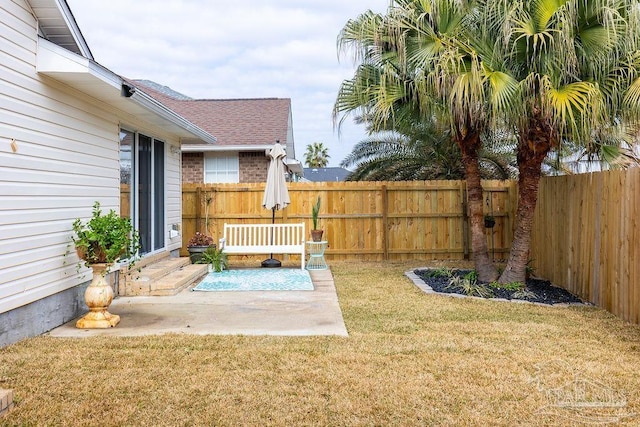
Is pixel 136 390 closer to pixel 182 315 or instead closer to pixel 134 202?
pixel 182 315

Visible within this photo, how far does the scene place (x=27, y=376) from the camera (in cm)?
381

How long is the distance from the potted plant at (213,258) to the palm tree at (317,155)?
142ft

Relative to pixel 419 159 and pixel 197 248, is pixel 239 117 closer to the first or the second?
pixel 419 159

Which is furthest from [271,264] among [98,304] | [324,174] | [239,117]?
[324,174]

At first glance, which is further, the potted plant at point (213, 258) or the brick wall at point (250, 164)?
the brick wall at point (250, 164)

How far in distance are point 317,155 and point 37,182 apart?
159 feet

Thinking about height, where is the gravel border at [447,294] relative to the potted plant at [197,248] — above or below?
below

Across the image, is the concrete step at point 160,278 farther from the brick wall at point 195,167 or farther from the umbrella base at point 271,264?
the brick wall at point 195,167

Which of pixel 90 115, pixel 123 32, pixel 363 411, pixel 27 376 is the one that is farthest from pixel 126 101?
pixel 123 32

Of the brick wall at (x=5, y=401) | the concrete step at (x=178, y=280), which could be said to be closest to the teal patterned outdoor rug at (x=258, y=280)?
the concrete step at (x=178, y=280)

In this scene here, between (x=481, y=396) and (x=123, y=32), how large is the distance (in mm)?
14840

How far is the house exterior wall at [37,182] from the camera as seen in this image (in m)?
4.57

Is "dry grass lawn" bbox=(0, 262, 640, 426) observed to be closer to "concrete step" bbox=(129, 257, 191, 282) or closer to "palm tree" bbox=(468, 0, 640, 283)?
"concrete step" bbox=(129, 257, 191, 282)

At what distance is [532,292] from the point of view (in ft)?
23.9
